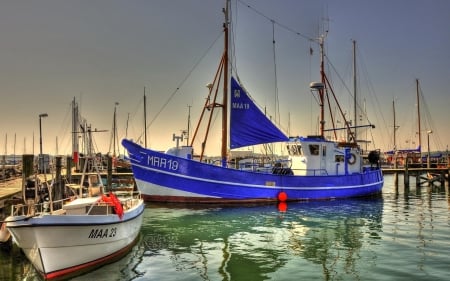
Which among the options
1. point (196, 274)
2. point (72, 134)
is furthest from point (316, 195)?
point (72, 134)

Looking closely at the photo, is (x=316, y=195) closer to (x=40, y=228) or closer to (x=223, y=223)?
(x=223, y=223)

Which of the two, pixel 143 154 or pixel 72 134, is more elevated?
pixel 72 134

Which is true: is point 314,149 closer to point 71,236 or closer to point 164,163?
point 164,163

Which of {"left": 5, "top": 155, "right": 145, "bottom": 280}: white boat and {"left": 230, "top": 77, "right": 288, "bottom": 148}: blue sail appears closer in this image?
{"left": 5, "top": 155, "right": 145, "bottom": 280}: white boat

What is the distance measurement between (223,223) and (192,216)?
7.88 feet

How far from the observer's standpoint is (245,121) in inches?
1021

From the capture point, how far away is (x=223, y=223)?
18.1 m

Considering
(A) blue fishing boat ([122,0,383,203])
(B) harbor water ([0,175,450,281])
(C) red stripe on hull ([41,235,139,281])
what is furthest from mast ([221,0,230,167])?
(C) red stripe on hull ([41,235,139,281])

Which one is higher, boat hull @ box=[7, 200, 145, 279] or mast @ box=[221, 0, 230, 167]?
mast @ box=[221, 0, 230, 167]

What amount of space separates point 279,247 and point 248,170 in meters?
13.0

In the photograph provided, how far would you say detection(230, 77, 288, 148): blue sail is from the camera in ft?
84.6

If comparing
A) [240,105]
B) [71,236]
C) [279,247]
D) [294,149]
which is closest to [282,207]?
[294,149]

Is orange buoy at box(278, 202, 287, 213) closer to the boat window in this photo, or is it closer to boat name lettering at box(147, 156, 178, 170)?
the boat window

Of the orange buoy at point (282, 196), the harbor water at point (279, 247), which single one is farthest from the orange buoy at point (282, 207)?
the harbor water at point (279, 247)
